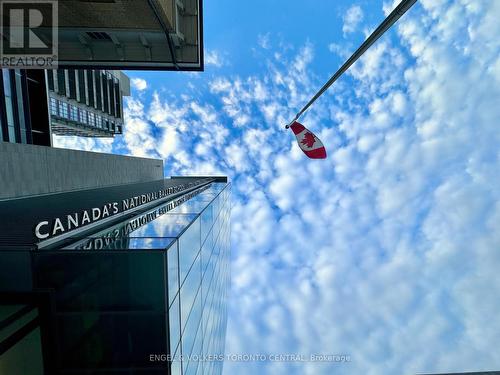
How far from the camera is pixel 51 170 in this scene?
22.5m

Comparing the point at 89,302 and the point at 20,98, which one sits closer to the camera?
the point at 89,302

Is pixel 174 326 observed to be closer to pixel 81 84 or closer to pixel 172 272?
pixel 172 272

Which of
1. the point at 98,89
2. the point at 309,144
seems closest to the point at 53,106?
the point at 98,89

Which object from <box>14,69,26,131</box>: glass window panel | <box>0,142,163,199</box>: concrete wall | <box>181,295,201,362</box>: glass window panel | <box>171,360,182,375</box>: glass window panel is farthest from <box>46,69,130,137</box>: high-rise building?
<box>171,360,182,375</box>: glass window panel

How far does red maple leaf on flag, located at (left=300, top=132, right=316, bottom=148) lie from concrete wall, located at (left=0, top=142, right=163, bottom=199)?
18.1 metres

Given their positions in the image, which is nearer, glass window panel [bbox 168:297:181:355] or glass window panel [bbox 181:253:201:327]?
glass window panel [bbox 168:297:181:355]

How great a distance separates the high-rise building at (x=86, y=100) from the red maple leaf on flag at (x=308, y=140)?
41456mm

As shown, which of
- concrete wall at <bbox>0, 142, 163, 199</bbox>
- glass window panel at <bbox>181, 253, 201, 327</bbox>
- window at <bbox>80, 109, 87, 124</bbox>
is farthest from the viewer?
window at <bbox>80, 109, 87, 124</bbox>

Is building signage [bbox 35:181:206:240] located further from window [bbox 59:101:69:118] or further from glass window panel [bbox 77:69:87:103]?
glass window panel [bbox 77:69:87:103]

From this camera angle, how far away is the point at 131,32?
1722cm

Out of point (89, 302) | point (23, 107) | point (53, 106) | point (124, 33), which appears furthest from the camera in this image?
point (53, 106)

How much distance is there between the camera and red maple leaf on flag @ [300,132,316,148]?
1385cm

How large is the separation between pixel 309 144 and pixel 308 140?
209 mm

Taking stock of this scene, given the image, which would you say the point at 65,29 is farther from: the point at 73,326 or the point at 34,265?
the point at 73,326
